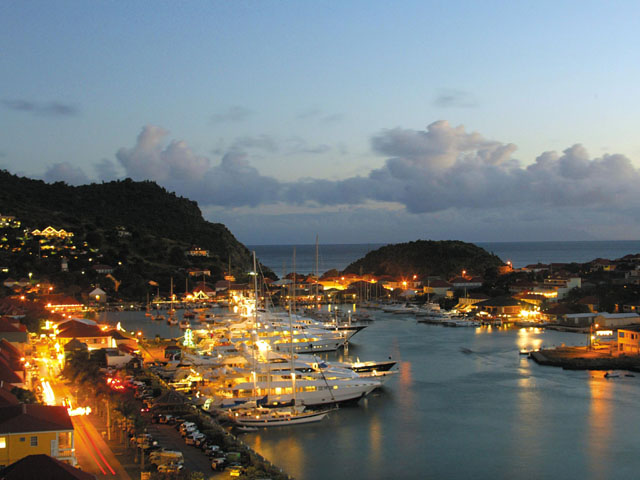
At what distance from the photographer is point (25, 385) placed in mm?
13250

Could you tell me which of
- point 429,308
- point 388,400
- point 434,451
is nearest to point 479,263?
point 429,308

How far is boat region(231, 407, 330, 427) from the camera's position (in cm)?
1360

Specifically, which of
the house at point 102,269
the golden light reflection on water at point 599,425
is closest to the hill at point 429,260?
the house at point 102,269

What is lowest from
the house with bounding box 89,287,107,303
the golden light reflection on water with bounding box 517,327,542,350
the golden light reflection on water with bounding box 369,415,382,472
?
the golden light reflection on water with bounding box 369,415,382,472

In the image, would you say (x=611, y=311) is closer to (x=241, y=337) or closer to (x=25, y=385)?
(x=241, y=337)

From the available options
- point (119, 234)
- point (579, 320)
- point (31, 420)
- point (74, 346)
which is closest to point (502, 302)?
point (579, 320)

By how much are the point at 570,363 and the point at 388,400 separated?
7.38 m

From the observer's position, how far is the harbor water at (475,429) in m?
11.4

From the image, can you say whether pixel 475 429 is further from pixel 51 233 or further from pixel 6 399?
pixel 51 233

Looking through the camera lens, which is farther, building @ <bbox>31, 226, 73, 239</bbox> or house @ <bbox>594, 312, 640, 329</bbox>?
building @ <bbox>31, 226, 73, 239</bbox>

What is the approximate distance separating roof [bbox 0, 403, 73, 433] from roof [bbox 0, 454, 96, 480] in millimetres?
1150

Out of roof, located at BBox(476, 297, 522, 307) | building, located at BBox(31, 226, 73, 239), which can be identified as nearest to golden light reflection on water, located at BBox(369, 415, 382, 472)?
roof, located at BBox(476, 297, 522, 307)

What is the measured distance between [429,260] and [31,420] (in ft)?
180

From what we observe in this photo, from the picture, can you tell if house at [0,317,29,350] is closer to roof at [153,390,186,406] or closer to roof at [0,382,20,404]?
roof at [153,390,186,406]
